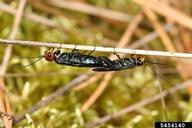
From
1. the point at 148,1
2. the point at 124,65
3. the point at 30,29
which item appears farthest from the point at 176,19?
the point at 124,65

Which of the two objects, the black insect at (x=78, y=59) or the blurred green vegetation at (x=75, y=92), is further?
the blurred green vegetation at (x=75, y=92)

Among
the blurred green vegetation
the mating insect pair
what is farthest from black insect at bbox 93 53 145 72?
the blurred green vegetation

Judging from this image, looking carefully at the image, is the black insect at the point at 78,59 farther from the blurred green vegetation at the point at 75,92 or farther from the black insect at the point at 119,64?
the blurred green vegetation at the point at 75,92

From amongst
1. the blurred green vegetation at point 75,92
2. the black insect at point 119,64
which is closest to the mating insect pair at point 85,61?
the black insect at point 119,64

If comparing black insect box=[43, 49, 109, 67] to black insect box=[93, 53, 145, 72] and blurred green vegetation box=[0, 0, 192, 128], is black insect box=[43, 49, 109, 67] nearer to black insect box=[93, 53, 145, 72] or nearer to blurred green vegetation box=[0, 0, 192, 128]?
black insect box=[93, 53, 145, 72]

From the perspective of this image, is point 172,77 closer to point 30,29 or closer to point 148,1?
point 148,1

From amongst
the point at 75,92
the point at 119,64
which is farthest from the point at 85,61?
the point at 75,92

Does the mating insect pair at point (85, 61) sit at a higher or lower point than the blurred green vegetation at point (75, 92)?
lower

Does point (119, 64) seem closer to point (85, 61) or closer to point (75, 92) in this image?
point (85, 61)
